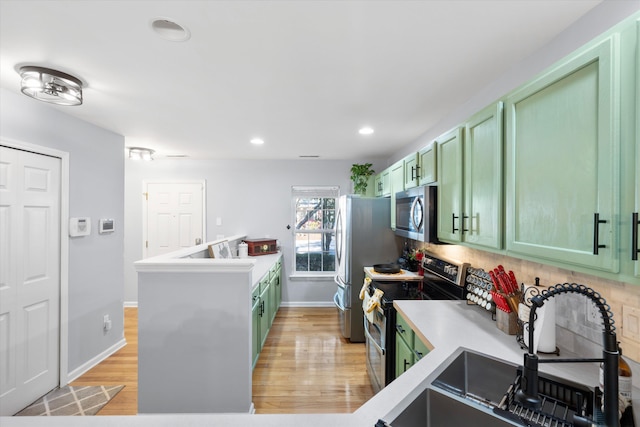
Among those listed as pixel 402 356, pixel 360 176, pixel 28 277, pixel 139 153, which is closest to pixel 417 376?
pixel 402 356

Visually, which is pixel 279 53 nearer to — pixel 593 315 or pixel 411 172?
pixel 411 172

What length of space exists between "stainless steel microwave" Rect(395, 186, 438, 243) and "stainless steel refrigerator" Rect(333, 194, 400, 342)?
568mm

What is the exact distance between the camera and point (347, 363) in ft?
9.66

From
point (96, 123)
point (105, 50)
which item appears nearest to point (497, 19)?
point (105, 50)

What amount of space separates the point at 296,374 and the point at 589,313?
2294mm

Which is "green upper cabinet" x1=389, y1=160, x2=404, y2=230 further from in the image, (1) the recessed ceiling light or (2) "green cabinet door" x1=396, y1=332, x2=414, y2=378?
(1) the recessed ceiling light

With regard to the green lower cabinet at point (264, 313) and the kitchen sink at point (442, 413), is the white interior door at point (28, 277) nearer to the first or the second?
the green lower cabinet at point (264, 313)

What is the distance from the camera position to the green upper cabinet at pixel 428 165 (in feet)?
7.24

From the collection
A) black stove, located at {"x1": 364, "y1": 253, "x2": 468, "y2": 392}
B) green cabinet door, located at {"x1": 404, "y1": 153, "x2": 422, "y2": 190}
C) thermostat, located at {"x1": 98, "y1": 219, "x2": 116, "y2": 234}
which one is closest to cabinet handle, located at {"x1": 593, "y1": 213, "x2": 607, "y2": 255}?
black stove, located at {"x1": 364, "y1": 253, "x2": 468, "y2": 392}

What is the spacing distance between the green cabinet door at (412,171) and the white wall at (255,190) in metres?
1.87

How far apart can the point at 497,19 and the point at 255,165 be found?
3864 mm

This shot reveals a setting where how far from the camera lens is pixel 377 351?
2.35 meters

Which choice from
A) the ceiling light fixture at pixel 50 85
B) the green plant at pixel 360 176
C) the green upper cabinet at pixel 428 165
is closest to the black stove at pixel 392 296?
the green upper cabinet at pixel 428 165

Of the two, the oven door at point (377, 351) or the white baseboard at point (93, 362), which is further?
the white baseboard at point (93, 362)
